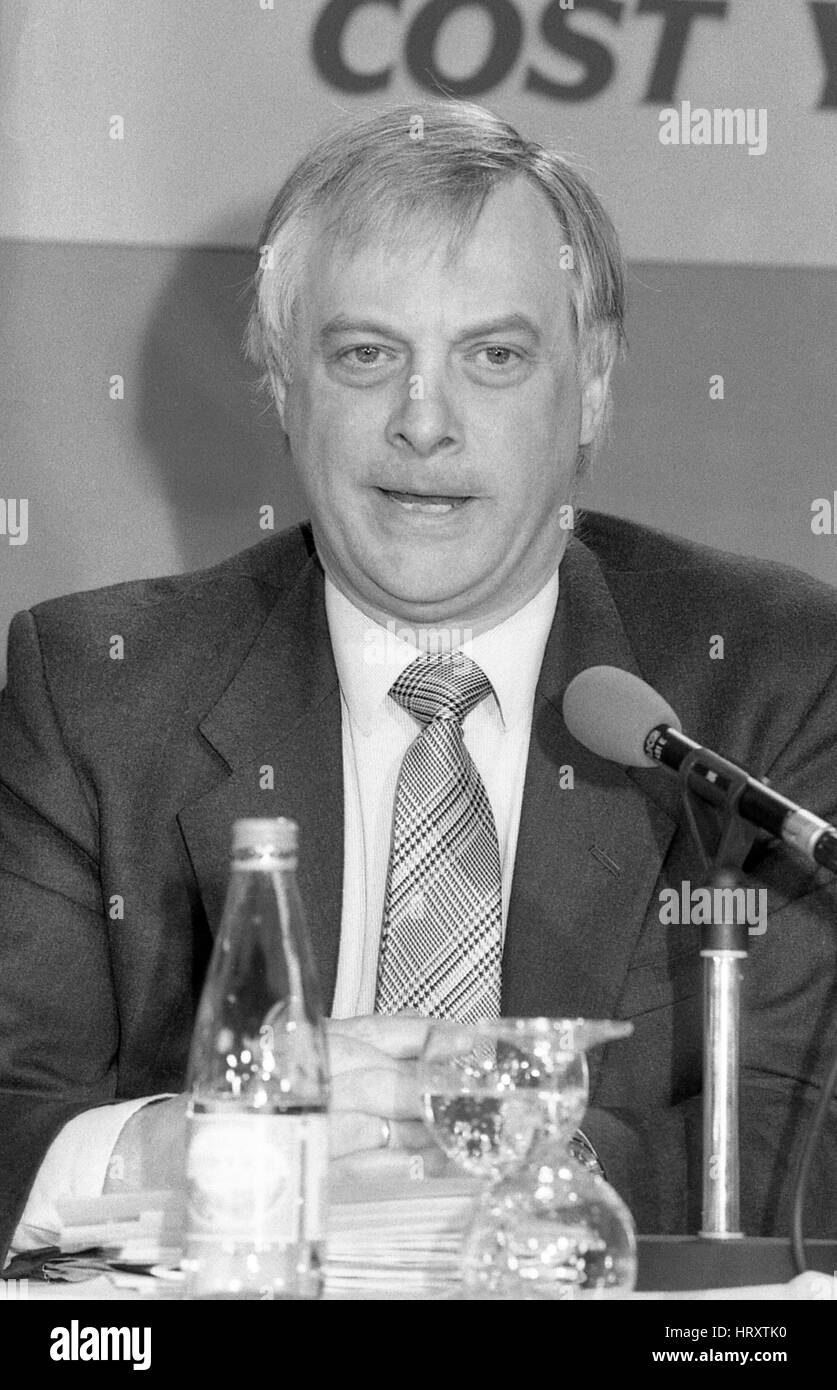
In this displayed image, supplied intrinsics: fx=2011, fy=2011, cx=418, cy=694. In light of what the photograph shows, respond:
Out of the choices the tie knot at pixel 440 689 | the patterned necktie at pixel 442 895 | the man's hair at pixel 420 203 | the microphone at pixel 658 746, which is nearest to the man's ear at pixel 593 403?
the man's hair at pixel 420 203

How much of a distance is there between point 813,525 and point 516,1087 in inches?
71.8

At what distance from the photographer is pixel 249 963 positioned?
3.76 ft

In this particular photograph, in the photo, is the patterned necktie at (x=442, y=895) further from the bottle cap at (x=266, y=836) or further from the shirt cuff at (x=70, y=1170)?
the bottle cap at (x=266, y=836)

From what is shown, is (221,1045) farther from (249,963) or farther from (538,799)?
(538,799)

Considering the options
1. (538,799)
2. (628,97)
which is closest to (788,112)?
(628,97)

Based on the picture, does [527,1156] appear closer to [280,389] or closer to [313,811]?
[313,811]

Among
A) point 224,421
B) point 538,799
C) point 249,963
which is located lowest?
point 249,963

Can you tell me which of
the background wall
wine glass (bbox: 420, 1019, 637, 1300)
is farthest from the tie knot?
wine glass (bbox: 420, 1019, 637, 1300)

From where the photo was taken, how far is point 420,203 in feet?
6.82

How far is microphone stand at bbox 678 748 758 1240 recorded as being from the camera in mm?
1259

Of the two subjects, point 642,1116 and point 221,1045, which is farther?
point 642,1116

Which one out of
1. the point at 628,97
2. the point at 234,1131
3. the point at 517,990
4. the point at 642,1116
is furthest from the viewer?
the point at 628,97

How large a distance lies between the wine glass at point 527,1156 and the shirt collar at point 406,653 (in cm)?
96

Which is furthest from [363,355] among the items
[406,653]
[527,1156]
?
[527,1156]
